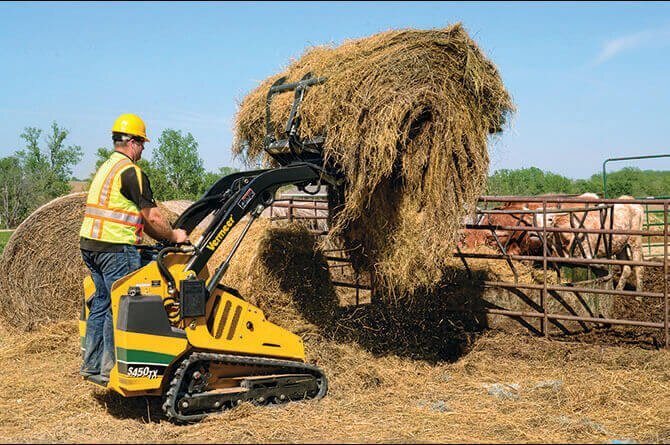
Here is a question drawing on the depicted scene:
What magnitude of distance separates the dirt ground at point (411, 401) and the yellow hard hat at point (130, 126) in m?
2.15

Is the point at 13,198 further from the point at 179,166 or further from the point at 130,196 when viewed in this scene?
the point at 130,196

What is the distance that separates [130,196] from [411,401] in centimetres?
280

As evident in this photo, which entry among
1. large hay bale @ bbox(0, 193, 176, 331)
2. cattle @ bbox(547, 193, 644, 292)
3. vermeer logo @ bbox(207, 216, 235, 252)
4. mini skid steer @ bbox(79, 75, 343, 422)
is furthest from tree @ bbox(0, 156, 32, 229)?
vermeer logo @ bbox(207, 216, 235, 252)

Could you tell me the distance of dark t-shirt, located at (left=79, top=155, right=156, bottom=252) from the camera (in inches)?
197

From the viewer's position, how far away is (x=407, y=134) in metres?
5.89

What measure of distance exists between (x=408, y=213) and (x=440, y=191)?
34 cm

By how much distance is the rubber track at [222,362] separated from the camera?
4.86 m

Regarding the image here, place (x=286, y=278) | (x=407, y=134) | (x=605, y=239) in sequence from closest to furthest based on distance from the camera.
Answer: (x=407, y=134), (x=286, y=278), (x=605, y=239)

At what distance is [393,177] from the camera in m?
6.23

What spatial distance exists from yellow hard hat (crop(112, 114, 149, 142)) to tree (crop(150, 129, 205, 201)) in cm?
3582

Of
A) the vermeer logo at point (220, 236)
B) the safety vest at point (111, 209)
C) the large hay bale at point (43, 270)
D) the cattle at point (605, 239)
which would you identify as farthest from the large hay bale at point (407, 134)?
the large hay bale at point (43, 270)

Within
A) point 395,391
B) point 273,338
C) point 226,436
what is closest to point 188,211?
point 273,338

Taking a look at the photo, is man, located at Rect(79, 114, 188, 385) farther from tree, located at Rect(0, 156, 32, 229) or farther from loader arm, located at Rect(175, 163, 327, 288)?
tree, located at Rect(0, 156, 32, 229)

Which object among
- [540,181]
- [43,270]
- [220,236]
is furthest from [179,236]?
[540,181]
